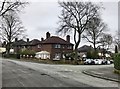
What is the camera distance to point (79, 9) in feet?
213

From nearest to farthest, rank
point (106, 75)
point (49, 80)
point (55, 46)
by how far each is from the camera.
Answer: point (49, 80) < point (106, 75) < point (55, 46)

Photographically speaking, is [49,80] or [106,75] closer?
[49,80]

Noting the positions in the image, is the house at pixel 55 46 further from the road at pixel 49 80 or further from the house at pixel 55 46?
the road at pixel 49 80

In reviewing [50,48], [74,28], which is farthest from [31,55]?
[74,28]

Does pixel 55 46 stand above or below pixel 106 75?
above

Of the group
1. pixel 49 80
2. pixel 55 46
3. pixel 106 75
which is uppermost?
pixel 55 46

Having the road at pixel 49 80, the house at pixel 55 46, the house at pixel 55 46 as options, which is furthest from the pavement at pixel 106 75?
the house at pixel 55 46

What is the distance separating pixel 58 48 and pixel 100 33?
15.6 meters

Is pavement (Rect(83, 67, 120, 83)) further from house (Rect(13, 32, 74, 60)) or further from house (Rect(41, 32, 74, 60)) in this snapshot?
house (Rect(41, 32, 74, 60))

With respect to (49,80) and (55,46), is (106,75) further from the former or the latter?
(55,46)

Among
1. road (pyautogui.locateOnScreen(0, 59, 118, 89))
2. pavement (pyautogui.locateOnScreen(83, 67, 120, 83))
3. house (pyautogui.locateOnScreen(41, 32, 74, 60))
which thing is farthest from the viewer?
house (pyautogui.locateOnScreen(41, 32, 74, 60))

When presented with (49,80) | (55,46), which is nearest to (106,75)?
(49,80)

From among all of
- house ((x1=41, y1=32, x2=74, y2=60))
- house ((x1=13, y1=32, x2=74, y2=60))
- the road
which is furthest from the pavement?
house ((x1=41, y1=32, x2=74, y2=60))

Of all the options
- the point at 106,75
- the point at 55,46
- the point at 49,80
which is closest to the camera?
the point at 49,80
